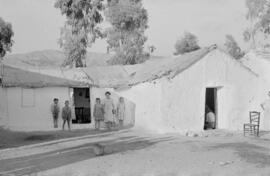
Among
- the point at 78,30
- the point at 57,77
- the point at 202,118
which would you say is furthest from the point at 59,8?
the point at 202,118

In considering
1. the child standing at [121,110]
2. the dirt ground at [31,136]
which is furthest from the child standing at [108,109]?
the dirt ground at [31,136]

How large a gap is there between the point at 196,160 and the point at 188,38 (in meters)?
22.7

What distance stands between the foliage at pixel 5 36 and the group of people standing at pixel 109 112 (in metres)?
6.18

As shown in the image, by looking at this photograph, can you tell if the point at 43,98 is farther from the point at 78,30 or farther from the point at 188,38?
the point at 188,38

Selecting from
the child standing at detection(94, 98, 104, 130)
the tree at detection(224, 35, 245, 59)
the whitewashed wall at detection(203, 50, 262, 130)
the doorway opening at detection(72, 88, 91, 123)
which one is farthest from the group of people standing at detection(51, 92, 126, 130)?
the tree at detection(224, 35, 245, 59)

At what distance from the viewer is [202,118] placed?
50.3 ft

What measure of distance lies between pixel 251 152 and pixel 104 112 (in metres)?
7.47

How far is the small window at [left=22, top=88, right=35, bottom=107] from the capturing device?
15.7 metres

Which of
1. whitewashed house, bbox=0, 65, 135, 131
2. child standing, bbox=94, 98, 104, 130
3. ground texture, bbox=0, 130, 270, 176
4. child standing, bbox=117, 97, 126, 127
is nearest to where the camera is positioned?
ground texture, bbox=0, 130, 270, 176

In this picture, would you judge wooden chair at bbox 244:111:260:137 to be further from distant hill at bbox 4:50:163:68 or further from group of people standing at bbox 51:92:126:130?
distant hill at bbox 4:50:163:68

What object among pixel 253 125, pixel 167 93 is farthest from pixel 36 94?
pixel 253 125

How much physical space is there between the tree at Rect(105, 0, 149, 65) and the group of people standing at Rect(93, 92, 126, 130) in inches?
479

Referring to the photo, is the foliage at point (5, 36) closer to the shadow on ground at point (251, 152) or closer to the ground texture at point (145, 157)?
the ground texture at point (145, 157)

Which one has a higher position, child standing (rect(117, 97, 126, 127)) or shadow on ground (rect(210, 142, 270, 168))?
child standing (rect(117, 97, 126, 127))
